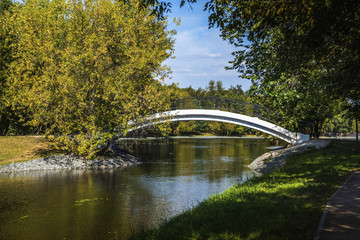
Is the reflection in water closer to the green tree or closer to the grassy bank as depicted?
the grassy bank

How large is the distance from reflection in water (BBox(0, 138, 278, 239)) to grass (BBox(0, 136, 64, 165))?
358 centimetres

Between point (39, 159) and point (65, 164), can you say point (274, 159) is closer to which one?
point (65, 164)

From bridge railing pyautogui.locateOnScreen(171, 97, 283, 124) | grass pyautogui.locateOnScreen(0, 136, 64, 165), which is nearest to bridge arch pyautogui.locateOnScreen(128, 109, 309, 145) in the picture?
bridge railing pyautogui.locateOnScreen(171, 97, 283, 124)

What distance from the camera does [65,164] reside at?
2383cm

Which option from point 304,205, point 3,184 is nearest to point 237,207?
point 304,205

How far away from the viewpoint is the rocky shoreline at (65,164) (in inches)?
867

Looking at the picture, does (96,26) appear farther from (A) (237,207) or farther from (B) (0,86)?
(A) (237,207)

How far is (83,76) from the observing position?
2402 cm

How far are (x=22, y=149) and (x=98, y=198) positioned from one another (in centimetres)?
1476

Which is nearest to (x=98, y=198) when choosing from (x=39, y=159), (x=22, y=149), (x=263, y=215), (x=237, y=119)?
(x=263, y=215)

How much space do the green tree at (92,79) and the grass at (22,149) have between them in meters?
1.77

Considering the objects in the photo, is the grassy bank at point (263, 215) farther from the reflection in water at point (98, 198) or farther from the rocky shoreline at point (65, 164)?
the rocky shoreline at point (65, 164)

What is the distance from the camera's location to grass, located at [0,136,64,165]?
23.8m

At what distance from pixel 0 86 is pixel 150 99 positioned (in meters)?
16.9
